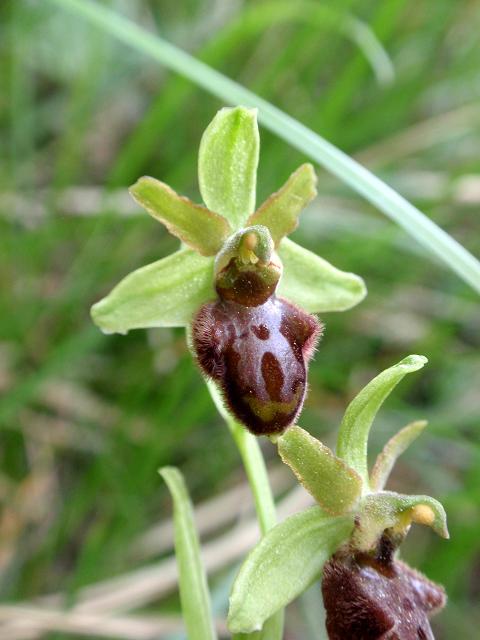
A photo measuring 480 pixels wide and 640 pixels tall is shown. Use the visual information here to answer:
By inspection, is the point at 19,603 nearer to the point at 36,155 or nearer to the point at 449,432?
the point at 449,432


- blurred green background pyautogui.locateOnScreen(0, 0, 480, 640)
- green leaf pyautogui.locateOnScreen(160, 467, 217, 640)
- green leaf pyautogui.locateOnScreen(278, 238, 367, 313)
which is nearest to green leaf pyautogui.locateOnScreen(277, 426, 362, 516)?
green leaf pyautogui.locateOnScreen(160, 467, 217, 640)

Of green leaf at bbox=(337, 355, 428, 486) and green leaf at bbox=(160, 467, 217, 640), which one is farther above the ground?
green leaf at bbox=(337, 355, 428, 486)

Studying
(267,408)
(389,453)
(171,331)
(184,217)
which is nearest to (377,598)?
(389,453)

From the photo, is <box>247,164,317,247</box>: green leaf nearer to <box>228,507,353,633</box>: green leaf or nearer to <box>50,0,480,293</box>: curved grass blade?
<box>50,0,480,293</box>: curved grass blade

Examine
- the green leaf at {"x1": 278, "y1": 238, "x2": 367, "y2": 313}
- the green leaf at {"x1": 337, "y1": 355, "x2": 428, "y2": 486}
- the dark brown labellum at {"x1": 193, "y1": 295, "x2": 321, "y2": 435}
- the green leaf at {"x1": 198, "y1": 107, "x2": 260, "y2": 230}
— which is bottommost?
the green leaf at {"x1": 337, "y1": 355, "x2": 428, "y2": 486}

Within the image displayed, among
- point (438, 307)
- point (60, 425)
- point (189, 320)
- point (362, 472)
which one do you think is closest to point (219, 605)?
point (362, 472)

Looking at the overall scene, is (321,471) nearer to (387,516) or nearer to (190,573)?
(387,516)
